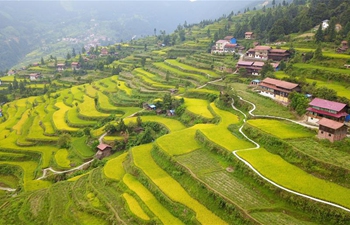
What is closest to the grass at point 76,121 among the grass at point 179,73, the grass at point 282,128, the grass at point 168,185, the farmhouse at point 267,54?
the grass at point 168,185

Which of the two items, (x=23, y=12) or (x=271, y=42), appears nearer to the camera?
(x=271, y=42)

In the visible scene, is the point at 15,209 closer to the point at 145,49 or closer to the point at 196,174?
the point at 196,174

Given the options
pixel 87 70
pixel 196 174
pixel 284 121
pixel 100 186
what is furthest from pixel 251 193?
pixel 87 70

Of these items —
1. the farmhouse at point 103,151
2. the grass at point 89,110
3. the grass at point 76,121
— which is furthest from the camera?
the grass at point 89,110

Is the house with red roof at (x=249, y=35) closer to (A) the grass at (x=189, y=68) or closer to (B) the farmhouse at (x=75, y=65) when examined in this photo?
(A) the grass at (x=189, y=68)

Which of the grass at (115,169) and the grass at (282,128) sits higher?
the grass at (282,128)

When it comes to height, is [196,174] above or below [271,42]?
below
